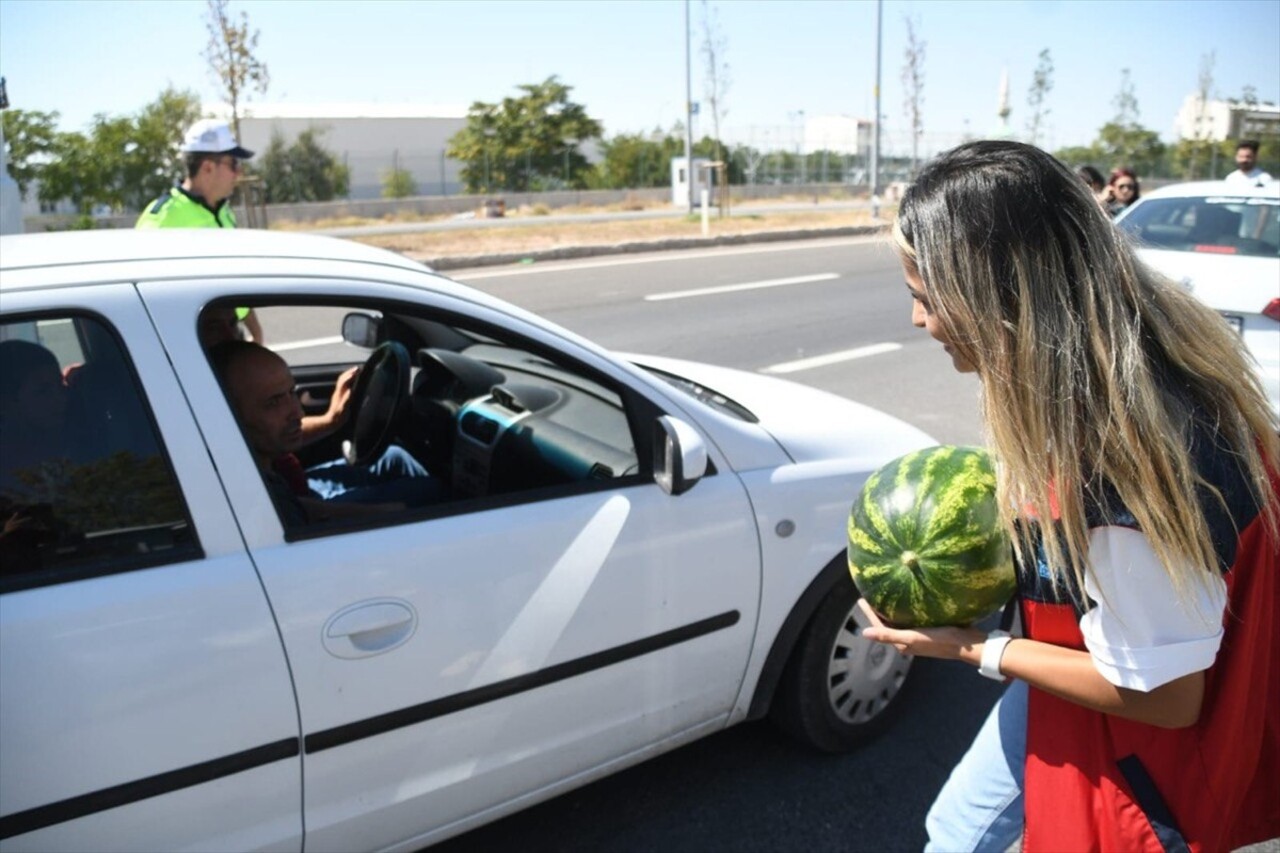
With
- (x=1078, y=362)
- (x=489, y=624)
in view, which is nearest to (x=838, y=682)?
(x=489, y=624)

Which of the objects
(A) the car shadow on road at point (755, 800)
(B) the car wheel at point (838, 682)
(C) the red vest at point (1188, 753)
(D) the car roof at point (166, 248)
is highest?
(D) the car roof at point (166, 248)

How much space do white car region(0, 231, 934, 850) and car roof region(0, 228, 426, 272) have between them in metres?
0.01

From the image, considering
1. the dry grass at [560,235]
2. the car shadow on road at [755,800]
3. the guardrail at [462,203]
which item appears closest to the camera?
the car shadow on road at [755,800]

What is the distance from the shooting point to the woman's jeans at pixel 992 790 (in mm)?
1818

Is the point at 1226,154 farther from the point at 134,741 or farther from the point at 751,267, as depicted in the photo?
the point at 134,741

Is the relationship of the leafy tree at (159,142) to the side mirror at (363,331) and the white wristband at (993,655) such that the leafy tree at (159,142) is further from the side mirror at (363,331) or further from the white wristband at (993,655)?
the white wristband at (993,655)

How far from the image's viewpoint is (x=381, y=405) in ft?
11.0

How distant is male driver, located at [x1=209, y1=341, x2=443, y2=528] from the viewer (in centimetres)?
227

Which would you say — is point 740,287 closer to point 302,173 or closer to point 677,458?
point 677,458

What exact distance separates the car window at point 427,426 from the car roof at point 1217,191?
538 cm

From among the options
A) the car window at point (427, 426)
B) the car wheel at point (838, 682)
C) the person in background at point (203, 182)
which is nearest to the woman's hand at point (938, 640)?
the car window at point (427, 426)

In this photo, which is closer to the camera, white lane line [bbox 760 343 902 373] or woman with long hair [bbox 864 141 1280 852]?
woman with long hair [bbox 864 141 1280 852]

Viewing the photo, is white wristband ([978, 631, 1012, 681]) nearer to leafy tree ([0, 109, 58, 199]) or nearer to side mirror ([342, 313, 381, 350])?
side mirror ([342, 313, 381, 350])

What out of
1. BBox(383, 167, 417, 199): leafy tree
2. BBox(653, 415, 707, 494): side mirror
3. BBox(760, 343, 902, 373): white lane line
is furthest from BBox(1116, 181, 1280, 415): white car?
BBox(383, 167, 417, 199): leafy tree
